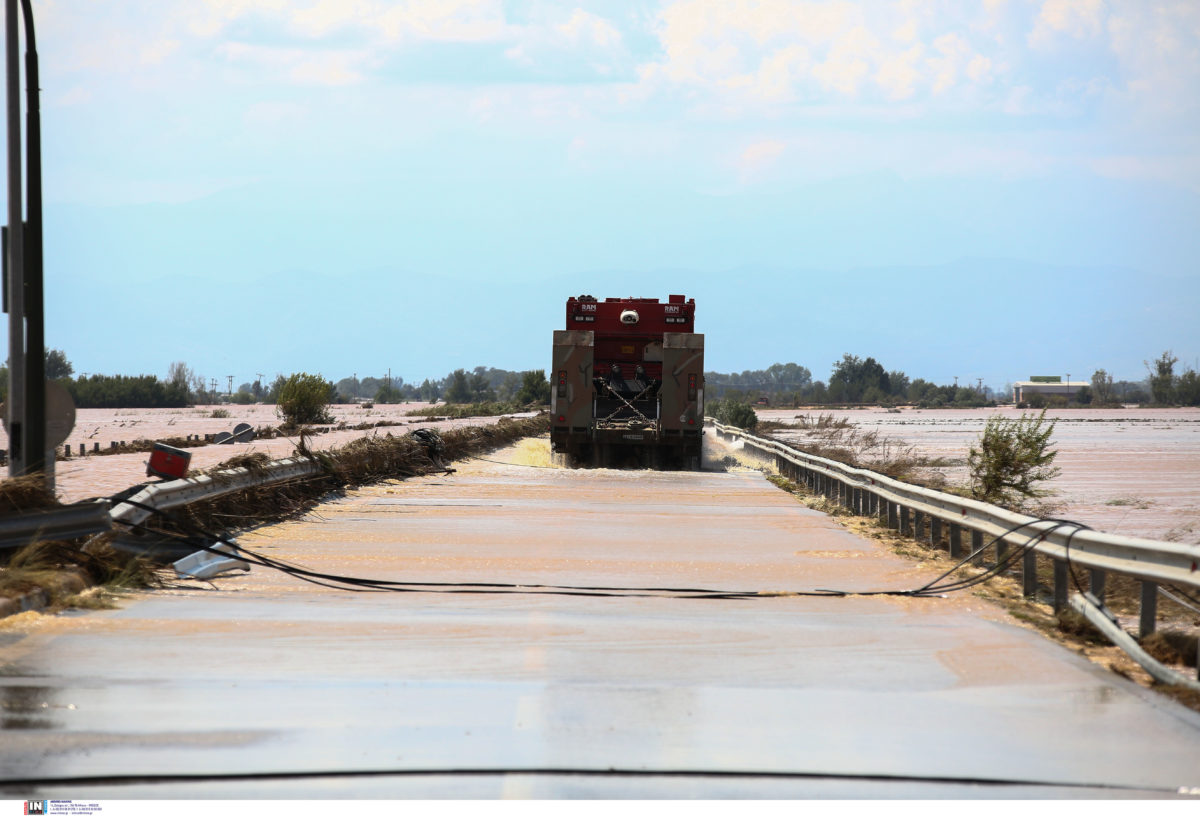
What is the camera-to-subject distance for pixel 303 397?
55.9 meters

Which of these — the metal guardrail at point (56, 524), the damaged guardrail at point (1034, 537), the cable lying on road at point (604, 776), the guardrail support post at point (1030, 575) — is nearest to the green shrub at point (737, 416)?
the damaged guardrail at point (1034, 537)

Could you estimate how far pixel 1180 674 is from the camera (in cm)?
671

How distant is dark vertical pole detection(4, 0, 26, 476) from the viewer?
1142cm

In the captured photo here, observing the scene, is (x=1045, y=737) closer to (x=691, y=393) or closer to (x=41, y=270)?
(x=41, y=270)

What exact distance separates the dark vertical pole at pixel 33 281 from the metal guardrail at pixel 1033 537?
8.59 m

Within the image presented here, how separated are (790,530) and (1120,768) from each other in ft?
33.7

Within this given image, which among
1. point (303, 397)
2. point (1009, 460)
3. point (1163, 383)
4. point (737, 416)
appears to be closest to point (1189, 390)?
point (1163, 383)

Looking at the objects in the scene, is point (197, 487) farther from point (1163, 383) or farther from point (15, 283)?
point (1163, 383)

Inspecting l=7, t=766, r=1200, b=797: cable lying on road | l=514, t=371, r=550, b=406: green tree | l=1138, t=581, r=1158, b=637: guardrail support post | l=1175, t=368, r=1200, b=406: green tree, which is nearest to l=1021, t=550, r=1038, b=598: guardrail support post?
l=1138, t=581, r=1158, b=637: guardrail support post

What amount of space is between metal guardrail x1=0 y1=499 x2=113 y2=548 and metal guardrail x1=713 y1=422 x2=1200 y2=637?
24.0 feet

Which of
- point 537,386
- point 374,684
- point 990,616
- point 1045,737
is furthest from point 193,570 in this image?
point 537,386

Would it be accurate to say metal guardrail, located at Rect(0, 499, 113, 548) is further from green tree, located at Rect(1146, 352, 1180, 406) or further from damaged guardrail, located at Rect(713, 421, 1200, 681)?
green tree, located at Rect(1146, 352, 1180, 406)

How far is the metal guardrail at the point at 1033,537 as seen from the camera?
24.1 feet

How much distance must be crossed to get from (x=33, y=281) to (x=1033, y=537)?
30.4 ft
